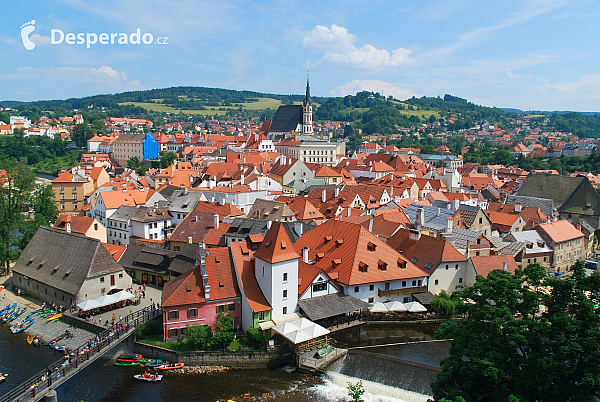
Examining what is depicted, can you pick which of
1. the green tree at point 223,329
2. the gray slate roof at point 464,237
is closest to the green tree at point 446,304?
the gray slate roof at point 464,237

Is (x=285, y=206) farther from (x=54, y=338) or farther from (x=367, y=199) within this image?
(x=54, y=338)

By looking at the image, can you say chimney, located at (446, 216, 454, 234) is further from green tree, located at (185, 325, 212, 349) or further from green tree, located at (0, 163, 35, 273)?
green tree, located at (0, 163, 35, 273)

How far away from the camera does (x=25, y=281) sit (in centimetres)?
4956

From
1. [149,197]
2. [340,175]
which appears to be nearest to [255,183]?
[149,197]

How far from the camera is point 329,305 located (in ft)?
129

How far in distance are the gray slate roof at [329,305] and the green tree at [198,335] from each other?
7492 millimetres

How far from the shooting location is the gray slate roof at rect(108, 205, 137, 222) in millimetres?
63531

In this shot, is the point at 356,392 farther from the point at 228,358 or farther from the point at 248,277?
the point at 248,277

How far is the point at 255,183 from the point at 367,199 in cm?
1810

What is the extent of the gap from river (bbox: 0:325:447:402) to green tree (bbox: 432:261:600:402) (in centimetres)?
664

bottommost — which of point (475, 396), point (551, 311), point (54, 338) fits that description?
point (54, 338)

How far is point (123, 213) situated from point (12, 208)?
13.0m

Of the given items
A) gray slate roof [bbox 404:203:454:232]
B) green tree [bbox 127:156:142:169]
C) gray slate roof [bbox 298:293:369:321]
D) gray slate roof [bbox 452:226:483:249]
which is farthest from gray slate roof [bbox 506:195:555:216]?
green tree [bbox 127:156:142:169]

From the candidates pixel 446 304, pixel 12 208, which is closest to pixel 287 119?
pixel 12 208
